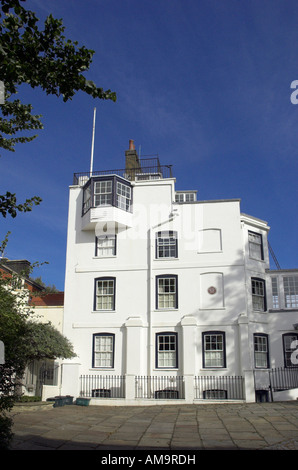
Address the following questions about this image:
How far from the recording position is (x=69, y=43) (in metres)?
6.55

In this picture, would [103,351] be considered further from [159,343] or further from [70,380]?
[159,343]

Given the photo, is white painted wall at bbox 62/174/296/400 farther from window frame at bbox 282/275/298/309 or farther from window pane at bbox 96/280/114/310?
window frame at bbox 282/275/298/309

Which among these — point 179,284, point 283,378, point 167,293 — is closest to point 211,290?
point 179,284

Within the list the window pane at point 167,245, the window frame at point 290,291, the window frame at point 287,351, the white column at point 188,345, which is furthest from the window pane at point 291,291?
the window pane at point 167,245

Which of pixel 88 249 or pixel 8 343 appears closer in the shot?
pixel 8 343

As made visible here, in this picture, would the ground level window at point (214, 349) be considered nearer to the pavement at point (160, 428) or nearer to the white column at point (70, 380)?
the pavement at point (160, 428)

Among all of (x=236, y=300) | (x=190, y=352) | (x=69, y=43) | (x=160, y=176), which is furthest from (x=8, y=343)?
(x=160, y=176)

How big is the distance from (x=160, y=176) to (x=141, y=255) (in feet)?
19.9

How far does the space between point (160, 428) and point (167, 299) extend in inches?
398

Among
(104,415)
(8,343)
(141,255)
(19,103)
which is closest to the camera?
(8,343)

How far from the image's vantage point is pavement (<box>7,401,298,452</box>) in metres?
10.1

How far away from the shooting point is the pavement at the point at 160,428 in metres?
10.1

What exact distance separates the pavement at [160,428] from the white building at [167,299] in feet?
9.90
